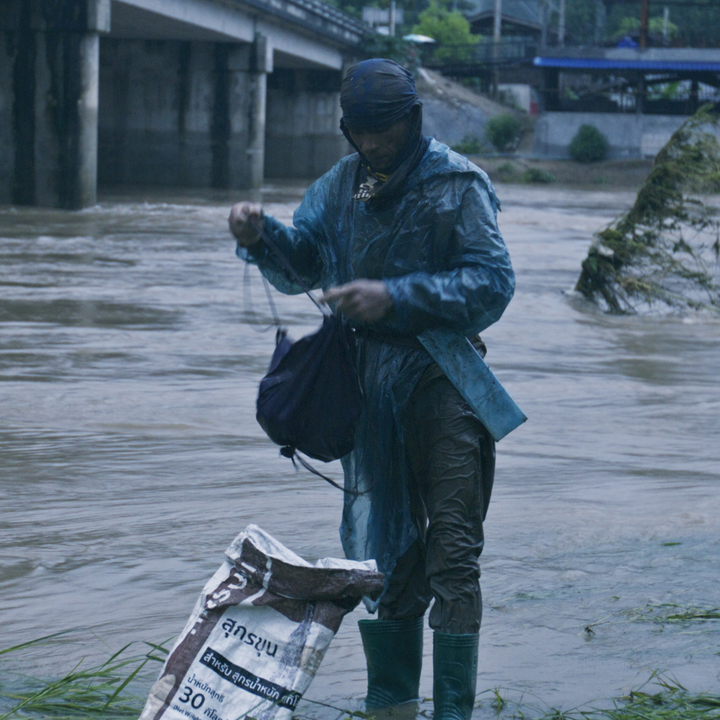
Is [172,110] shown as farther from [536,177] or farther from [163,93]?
[536,177]

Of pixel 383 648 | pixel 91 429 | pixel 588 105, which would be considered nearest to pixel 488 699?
pixel 383 648

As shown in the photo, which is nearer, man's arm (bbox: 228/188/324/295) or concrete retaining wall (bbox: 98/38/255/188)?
man's arm (bbox: 228/188/324/295)

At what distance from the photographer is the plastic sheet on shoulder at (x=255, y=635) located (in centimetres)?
260

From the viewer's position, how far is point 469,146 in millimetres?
55500

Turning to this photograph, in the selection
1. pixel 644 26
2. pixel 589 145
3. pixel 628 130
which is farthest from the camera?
pixel 644 26

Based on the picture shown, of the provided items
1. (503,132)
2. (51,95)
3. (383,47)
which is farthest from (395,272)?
(503,132)

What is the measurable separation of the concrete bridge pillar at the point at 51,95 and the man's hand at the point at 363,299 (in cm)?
2388

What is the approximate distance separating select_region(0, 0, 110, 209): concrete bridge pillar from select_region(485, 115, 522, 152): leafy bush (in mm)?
33758

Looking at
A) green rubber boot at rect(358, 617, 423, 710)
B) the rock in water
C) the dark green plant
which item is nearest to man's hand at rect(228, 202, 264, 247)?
green rubber boot at rect(358, 617, 423, 710)

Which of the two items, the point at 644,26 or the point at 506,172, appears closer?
the point at 506,172

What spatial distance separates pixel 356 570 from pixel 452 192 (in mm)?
989

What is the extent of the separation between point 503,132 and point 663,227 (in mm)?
45963

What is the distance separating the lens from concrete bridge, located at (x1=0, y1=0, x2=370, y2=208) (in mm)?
25562

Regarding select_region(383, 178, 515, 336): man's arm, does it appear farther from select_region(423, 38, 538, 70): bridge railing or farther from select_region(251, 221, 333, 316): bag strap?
select_region(423, 38, 538, 70): bridge railing
